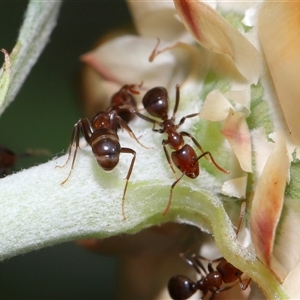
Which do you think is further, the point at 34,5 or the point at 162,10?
the point at 162,10

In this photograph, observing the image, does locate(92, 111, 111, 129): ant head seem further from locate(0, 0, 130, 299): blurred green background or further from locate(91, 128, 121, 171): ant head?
locate(0, 0, 130, 299): blurred green background

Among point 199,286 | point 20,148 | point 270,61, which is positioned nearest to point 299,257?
point 270,61

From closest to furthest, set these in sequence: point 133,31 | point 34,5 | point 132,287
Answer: point 34,5, point 132,287, point 133,31

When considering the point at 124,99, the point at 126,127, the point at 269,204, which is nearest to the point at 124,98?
the point at 124,99

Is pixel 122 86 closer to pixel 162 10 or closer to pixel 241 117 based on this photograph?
pixel 162 10

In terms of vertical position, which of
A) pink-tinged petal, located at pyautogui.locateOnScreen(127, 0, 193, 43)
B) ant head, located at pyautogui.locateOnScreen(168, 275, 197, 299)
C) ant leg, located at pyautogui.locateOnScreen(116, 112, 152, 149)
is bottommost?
ant head, located at pyautogui.locateOnScreen(168, 275, 197, 299)

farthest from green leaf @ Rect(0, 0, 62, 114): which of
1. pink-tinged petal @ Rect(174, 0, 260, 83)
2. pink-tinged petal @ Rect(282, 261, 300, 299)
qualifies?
pink-tinged petal @ Rect(282, 261, 300, 299)
